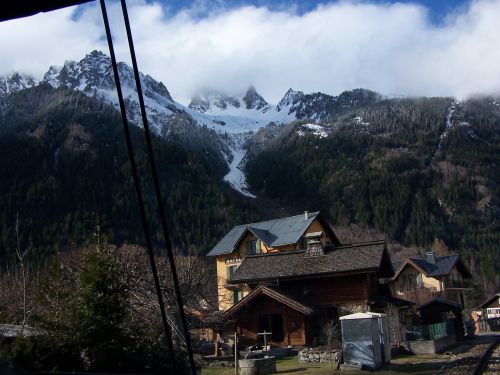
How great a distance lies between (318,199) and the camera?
148500 millimetres

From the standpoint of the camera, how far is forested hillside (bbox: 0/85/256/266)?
308 feet

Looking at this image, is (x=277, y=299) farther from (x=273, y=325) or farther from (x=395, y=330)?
(x=395, y=330)

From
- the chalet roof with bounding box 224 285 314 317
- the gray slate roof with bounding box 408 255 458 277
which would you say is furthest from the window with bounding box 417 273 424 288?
the chalet roof with bounding box 224 285 314 317

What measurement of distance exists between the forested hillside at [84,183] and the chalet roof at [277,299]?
A: 49.2 metres

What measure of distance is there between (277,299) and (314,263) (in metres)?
4.27

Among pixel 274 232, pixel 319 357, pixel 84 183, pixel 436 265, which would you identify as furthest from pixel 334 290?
pixel 84 183

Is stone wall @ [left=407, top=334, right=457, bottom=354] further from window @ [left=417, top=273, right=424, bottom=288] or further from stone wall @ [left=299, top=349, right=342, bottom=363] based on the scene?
window @ [left=417, top=273, right=424, bottom=288]

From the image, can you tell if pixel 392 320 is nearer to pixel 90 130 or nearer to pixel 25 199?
pixel 25 199

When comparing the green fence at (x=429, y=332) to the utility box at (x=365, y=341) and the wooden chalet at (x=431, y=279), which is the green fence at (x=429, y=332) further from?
the wooden chalet at (x=431, y=279)

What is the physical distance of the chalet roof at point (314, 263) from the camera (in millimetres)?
33594

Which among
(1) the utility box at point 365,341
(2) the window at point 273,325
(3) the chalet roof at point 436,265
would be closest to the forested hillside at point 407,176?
(3) the chalet roof at point 436,265

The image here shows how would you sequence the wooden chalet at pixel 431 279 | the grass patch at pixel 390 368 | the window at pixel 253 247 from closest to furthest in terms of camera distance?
the grass patch at pixel 390 368
the window at pixel 253 247
the wooden chalet at pixel 431 279

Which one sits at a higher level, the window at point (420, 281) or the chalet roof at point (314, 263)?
the chalet roof at point (314, 263)

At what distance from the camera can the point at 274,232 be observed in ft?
170
